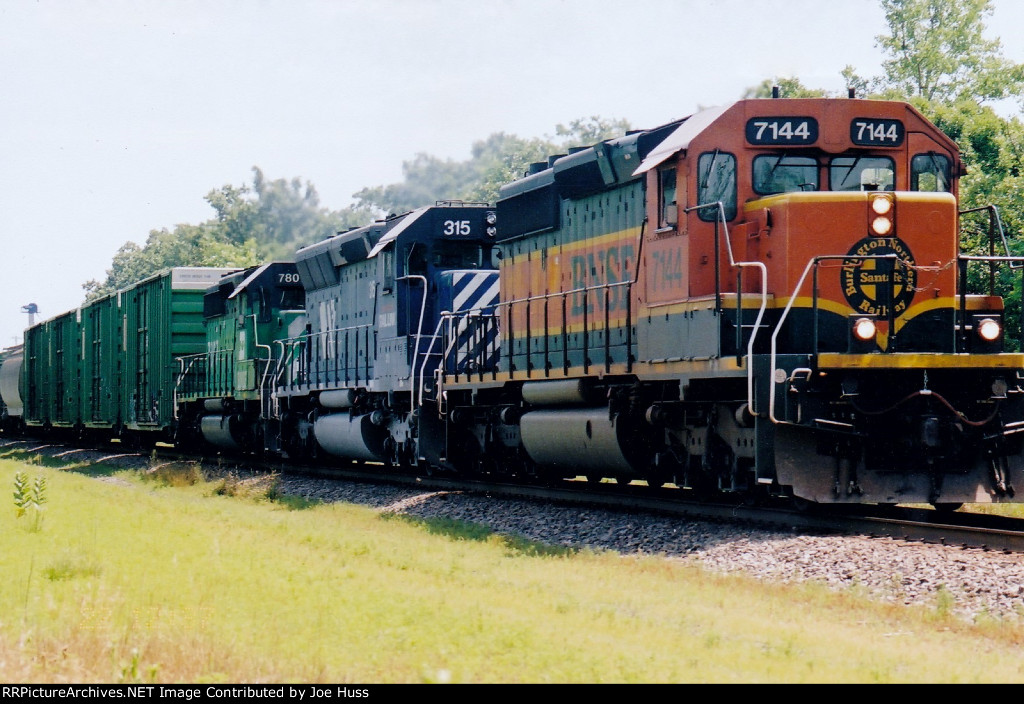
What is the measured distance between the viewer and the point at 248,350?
25.1m

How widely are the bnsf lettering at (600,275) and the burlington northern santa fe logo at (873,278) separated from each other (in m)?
2.85

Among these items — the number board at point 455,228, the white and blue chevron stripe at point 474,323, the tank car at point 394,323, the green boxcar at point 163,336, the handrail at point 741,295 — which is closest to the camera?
the handrail at point 741,295

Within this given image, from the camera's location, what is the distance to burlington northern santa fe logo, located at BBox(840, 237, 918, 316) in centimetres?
1100

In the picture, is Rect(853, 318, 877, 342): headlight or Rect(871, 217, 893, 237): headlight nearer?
Rect(853, 318, 877, 342): headlight

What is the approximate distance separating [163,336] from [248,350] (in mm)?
4826

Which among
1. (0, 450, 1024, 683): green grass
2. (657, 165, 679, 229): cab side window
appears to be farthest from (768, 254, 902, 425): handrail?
(0, 450, 1024, 683): green grass

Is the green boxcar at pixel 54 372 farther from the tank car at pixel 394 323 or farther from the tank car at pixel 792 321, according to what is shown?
the tank car at pixel 792 321

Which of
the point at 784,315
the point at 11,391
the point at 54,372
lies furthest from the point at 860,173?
the point at 11,391

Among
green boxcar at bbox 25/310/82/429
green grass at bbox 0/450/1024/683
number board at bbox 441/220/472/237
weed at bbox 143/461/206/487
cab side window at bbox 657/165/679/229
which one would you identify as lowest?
weed at bbox 143/461/206/487

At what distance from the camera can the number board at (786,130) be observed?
1148cm

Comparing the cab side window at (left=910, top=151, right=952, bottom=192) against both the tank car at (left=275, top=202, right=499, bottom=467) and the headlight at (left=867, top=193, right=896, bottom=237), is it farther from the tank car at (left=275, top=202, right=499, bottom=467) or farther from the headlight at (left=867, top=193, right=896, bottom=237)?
the tank car at (left=275, top=202, right=499, bottom=467)

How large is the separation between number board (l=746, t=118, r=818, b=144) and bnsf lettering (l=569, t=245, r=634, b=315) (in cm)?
225

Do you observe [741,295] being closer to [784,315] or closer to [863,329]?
[784,315]

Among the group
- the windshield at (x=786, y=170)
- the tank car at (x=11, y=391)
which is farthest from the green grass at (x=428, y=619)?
the tank car at (x=11, y=391)
